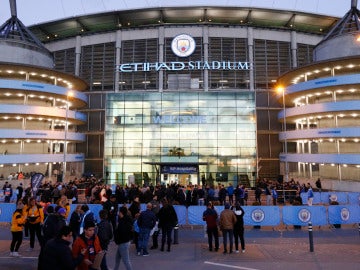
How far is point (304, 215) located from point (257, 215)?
2565 mm

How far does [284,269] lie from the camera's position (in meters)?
9.28

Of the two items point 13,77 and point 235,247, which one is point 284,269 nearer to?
point 235,247

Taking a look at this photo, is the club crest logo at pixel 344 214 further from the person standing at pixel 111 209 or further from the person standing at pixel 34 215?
the person standing at pixel 34 215

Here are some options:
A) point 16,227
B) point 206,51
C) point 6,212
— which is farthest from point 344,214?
point 206,51

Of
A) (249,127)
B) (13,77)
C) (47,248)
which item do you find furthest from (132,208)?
(13,77)

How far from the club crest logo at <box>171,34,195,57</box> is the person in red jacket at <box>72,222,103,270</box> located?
4179cm

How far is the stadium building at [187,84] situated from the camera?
1663 inches

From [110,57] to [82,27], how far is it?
900 centimetres

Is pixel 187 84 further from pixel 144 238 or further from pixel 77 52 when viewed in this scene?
pixel 144 238

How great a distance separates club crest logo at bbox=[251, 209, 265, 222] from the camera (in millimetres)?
15570

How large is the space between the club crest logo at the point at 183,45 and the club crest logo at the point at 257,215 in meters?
34.4

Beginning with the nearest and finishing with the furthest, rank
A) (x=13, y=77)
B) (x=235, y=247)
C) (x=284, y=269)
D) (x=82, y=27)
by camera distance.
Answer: (x=284, y=269)
(x=235, y=247)
(x=13, y=77)
(x=82, y=27)

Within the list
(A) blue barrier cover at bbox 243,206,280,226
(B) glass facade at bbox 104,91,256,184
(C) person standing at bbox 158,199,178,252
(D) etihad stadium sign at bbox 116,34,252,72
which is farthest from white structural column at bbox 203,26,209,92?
(C) person standing at bbox 158,199,178,252

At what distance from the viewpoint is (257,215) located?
15.6m
